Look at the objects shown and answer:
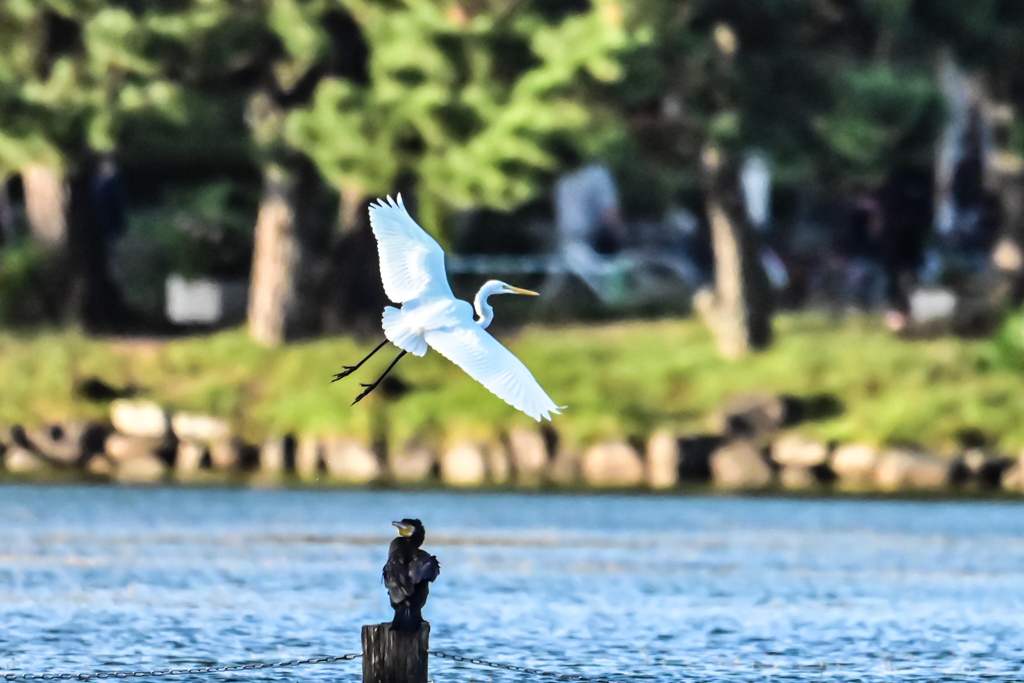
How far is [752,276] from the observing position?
34875 millimetres

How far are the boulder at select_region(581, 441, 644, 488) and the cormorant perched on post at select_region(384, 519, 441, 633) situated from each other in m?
18.1

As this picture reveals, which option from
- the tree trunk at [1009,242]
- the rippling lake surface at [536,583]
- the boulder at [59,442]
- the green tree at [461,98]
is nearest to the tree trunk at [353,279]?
the green tree at [461,98]

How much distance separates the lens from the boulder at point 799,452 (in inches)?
1298

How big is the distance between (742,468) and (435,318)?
57.3ft

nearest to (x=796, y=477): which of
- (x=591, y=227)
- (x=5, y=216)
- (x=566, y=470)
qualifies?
(x=566, y=470)

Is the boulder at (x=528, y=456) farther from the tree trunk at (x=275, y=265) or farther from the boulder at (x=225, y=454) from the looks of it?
the tree trunk at (x=275, y=265)

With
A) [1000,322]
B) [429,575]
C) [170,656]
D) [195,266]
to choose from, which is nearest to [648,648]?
[170,656]

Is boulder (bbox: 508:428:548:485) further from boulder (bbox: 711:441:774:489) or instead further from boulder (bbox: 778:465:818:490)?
boulder (bbox: 778:465:818:490)

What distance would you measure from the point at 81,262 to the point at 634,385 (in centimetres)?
788

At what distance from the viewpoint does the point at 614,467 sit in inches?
1296

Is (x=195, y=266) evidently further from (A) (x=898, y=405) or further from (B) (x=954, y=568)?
(B) (x=954, y=568)

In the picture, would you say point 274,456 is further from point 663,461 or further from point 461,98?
point 461,98

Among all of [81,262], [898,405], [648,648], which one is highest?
[81,262]

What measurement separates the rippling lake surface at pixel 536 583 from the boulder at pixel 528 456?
0.44 metres
